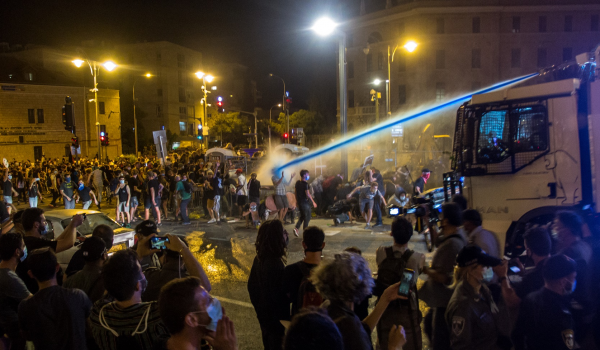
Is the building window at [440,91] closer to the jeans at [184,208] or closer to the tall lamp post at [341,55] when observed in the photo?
the tall lamp post at [341,55]

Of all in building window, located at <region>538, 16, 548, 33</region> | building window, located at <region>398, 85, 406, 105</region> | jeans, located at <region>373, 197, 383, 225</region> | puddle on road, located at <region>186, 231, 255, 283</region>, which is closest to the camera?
puddle on road, located at <region>186, 231, 255, 283</region>

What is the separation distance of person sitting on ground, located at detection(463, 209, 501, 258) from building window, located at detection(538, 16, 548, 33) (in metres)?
49.6

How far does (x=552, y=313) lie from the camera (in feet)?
9.72

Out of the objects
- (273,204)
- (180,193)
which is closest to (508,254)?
(273,204)

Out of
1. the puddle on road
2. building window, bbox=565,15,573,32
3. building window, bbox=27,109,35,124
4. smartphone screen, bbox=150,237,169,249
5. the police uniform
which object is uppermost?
building window, bbox=565,15,573,32

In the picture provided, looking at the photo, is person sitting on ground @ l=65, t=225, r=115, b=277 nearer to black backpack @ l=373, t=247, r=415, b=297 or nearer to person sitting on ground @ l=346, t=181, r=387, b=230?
black backpack @ l=373, t=247, r=415, b=297

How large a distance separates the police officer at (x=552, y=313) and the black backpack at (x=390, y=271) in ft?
2.94

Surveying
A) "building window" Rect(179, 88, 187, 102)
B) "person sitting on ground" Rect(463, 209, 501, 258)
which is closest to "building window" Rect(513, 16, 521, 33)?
"building window" Rect(179, 88, 187, 102)

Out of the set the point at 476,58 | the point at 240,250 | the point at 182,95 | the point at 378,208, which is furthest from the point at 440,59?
the point at 240,250

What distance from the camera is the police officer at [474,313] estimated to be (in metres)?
3.07

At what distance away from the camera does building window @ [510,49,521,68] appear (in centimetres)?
4684

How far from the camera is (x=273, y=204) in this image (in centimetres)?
1285

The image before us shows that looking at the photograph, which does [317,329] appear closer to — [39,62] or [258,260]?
[258,260]

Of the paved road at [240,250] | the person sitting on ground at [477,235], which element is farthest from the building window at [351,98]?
the person sitting on ground at [477,235]
